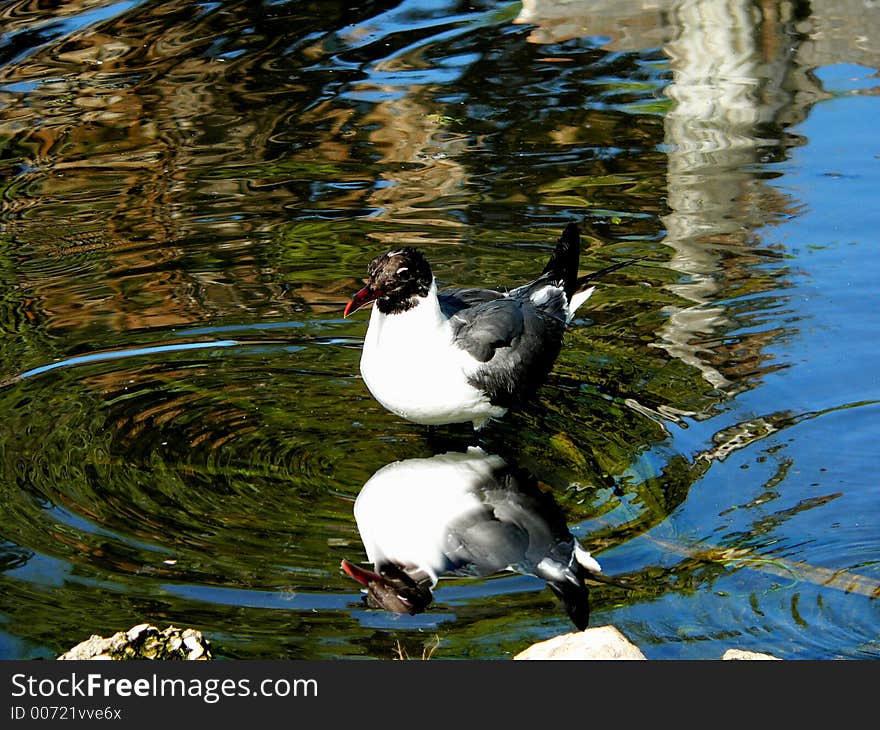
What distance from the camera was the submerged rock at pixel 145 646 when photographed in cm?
409

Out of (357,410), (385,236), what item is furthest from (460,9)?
A: (357,410)

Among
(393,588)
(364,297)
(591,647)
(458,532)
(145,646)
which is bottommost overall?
(458,532)

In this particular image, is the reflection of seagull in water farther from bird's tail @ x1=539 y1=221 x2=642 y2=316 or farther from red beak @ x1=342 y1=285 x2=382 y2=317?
bird's tail @ x1=539 y1=221 x2=642 y2=316

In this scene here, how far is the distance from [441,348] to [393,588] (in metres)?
1.45

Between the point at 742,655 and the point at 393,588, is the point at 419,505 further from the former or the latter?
the point at 742,655

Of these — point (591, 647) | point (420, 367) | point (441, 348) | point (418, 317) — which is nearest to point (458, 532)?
point (420, 367)

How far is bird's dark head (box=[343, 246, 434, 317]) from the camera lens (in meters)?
6.10

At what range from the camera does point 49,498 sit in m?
5.64

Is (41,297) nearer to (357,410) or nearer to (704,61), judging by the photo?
(357,410)

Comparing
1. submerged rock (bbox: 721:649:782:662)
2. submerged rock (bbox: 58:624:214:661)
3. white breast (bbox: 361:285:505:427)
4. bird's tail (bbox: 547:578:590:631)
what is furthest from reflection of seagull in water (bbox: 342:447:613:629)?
submerged rock (bbox: 58:624:214:661)

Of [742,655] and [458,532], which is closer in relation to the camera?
[742,655]

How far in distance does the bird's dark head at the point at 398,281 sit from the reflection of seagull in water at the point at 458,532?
2.54 ft

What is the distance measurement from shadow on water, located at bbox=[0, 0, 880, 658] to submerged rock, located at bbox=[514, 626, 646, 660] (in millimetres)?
401

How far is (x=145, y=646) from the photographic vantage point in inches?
163
